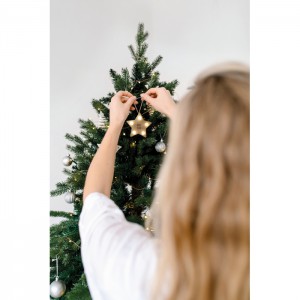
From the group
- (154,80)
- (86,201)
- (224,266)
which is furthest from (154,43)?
(224,266)

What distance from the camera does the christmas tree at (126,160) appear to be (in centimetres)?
94

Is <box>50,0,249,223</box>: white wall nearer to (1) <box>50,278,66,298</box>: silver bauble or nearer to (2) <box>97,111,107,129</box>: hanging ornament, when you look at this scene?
(2) <box>97,111,107,129</box>: hanging ornament

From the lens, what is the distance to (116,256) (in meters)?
0.60

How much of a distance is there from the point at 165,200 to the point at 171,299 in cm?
17

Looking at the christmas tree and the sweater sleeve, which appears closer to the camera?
the sweater sleeve

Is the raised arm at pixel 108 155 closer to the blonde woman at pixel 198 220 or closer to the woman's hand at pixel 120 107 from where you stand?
the woman's hand at pixel 120 107

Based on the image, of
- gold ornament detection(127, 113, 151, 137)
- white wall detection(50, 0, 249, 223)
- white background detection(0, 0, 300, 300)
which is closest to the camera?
white background detection(0, 0, 300, 300)

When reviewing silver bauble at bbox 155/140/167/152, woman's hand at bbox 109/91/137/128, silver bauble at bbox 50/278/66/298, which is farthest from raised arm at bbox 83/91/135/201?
silver bauble at bbox 50/278/66/298

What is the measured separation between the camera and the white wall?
80cm

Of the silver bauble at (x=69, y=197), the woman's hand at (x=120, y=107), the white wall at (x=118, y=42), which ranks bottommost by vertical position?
the silver bauble at (x=69, y=197)
